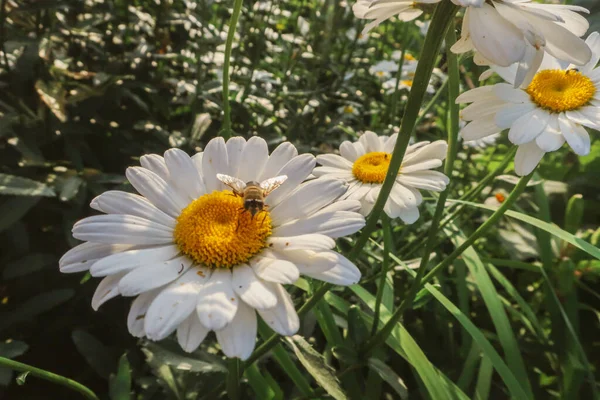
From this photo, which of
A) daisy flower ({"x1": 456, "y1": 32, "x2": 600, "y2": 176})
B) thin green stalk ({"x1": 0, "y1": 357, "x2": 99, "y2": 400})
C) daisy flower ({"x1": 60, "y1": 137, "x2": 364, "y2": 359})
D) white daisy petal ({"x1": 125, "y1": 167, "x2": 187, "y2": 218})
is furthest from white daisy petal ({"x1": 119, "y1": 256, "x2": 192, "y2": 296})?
daisy flower ({"x1": 456, "y1": 32, "x2": 600, "y2": 176})

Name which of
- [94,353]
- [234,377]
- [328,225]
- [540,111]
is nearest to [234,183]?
[328,225]

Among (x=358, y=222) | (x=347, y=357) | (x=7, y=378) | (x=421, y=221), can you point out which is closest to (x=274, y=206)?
(x=358, y=222)

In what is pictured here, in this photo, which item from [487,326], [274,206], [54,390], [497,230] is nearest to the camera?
[274,206]

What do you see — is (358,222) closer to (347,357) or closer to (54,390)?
(347,357)

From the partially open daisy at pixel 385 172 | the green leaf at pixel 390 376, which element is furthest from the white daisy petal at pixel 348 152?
the green leaf at pixel 390 376

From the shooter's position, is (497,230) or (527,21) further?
(497,230)

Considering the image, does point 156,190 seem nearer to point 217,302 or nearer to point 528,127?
point 217,302

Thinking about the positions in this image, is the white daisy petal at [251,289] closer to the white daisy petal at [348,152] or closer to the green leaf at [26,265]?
the white daisy petal at [348,152]
